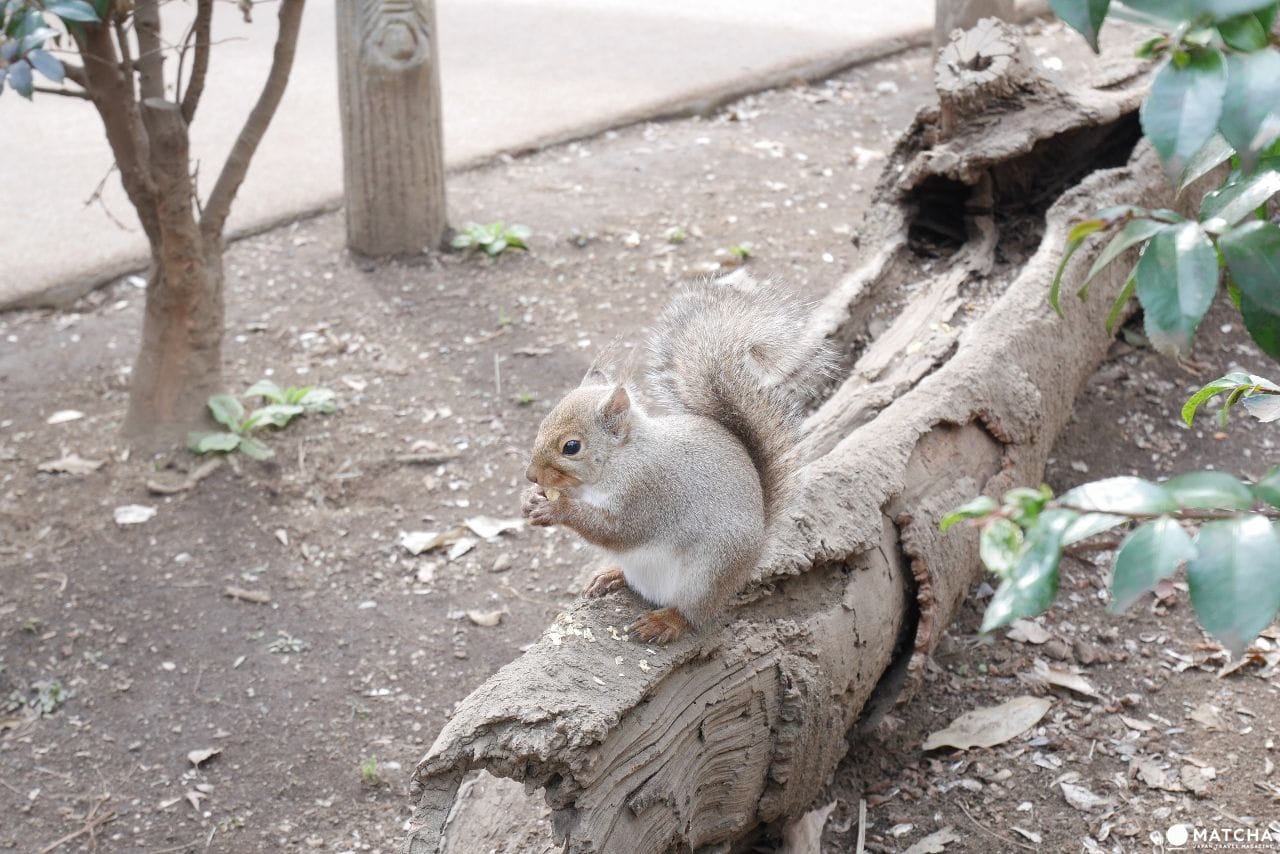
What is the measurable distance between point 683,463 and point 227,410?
2.03 m

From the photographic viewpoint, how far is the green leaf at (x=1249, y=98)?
854mm

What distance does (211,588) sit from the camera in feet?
10.4

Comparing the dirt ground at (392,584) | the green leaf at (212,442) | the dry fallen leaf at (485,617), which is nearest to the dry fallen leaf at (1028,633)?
the dirt ground at (392,584)

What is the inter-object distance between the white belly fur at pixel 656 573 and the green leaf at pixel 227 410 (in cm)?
190

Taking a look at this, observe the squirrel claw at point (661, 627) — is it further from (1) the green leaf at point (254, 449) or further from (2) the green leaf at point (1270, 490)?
(1) the green leaf at point (254, 449)

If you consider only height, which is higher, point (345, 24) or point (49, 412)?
point (345, 24)

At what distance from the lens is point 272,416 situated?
12.2 ft

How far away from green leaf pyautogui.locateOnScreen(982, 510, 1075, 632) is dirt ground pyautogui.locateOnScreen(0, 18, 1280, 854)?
160 centimetres

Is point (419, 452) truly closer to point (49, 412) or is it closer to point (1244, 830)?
point (49, 412)

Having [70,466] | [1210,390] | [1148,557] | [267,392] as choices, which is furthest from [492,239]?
[1148,557]

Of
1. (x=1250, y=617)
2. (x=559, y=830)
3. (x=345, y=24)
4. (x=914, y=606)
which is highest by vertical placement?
(x=1250, y=617)

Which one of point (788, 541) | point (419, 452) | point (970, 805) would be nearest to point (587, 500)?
point (788, 541)

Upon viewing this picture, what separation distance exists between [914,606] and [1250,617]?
1.75 m
